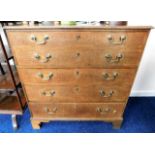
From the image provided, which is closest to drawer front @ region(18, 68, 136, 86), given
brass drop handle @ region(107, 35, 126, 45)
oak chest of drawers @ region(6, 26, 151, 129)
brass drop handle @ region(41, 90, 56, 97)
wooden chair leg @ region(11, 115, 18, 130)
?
oak chest of drawers @ region(6, 26, 151, 129)

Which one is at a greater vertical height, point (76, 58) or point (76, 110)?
point (76, 58)

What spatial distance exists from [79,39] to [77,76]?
29cm

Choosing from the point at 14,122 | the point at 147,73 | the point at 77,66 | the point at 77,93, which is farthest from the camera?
the point at 147,73

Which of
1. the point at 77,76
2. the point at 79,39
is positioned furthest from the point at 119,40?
the point at 77,76

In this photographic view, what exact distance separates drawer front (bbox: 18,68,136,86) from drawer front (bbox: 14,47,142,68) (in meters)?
0.04

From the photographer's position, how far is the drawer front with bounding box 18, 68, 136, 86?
104 cm

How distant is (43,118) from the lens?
1373mm

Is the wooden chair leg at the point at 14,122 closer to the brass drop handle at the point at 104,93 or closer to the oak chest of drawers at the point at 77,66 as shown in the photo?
the oak chest of drawers at the point at 77,66

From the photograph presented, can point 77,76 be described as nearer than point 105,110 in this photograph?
Yes

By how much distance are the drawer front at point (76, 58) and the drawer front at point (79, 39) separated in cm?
4

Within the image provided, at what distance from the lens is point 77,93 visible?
1.17 meters

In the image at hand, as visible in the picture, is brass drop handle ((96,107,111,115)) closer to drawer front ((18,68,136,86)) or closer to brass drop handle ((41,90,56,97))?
drawer front ((18,68,136,86))

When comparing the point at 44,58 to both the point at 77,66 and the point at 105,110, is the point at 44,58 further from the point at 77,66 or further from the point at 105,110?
the point at 105,110
